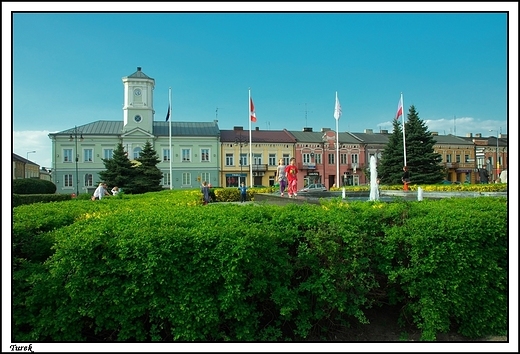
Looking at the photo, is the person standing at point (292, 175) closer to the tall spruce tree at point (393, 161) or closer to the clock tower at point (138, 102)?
the tall spruce tree at point (393, 161)

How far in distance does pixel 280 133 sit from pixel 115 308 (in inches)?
2319

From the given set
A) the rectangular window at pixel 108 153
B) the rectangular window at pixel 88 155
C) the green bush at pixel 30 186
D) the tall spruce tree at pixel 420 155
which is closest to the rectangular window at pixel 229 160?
the rectangular window at pixel 108 153

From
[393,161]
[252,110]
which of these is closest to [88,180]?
[252,110]

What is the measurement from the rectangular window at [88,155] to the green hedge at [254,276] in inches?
2127

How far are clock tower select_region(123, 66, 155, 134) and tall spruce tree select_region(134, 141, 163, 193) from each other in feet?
44.8

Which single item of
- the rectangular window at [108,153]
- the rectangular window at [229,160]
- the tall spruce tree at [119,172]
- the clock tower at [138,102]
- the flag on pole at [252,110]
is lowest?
the tall spruce tree at [119,172]

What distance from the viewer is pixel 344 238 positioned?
404 cm

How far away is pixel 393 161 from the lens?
130ft

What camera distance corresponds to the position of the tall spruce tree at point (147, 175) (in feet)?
Answer: 124

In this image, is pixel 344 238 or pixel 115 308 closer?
pixel 115 308

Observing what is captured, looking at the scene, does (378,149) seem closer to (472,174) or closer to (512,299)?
(472,174)

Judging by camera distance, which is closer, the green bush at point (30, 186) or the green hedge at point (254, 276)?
the green hedge at point (254, 276)

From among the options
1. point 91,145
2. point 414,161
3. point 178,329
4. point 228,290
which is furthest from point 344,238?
point 91,145

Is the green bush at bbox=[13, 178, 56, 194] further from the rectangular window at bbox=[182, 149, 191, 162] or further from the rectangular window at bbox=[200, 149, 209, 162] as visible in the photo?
the rectangular window at bbox=[200, 149, 209, 162]
